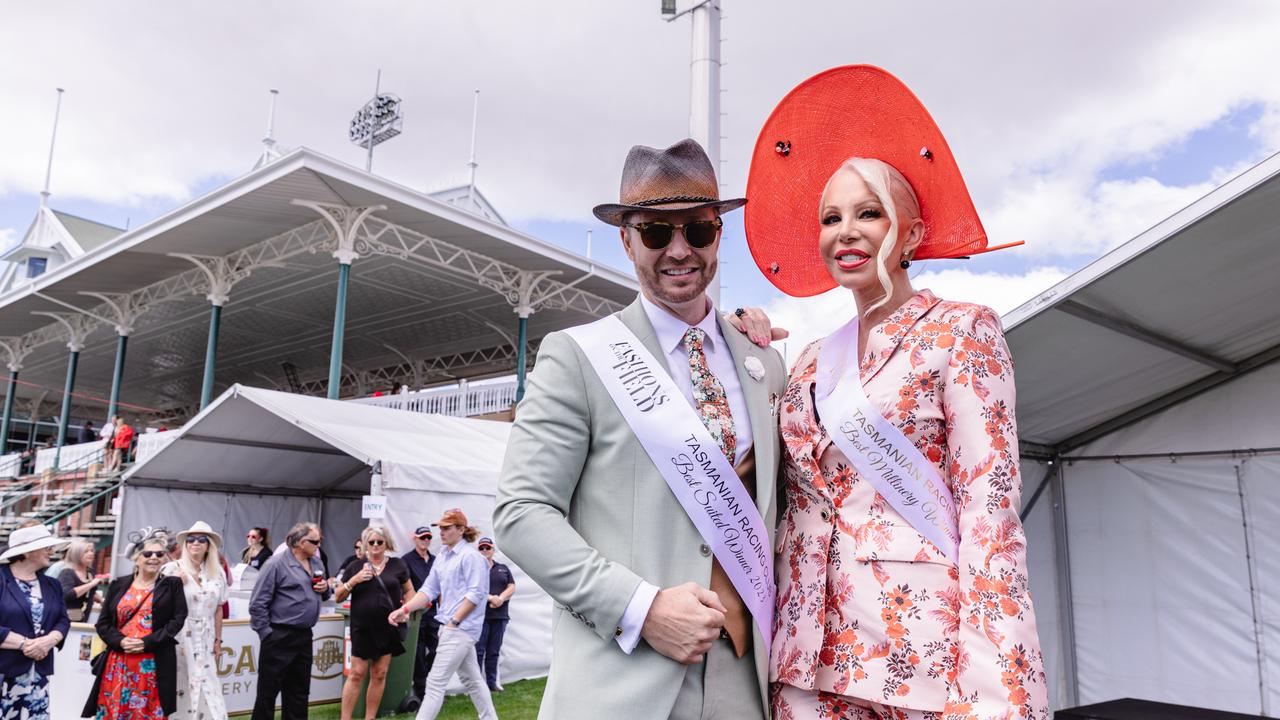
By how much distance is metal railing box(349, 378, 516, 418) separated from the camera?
19922 mm

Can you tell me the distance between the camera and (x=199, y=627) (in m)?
6.50

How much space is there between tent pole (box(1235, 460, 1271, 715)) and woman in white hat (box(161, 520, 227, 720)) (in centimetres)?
707

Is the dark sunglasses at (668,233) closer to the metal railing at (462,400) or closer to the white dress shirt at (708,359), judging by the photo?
the white dress shirt at (708,359)

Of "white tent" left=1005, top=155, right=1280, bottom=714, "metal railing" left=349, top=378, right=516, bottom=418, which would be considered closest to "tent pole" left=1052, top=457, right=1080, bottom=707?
"white tent" left=1005, top=155, right=1280, bottom=714

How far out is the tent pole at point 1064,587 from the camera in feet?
22.1

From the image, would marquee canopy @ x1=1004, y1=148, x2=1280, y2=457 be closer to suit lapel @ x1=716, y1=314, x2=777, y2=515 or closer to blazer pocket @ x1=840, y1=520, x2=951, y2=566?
suit lapel @ x1=716, y1=314, x2=777, y2=515

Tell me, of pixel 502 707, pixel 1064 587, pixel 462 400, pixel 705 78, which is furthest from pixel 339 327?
pixel 1064 587

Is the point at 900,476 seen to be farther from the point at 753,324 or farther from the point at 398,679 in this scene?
the point at 398,679

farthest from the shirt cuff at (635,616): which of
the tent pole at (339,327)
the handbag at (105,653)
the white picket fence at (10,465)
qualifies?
the white picket fence at (10,465)

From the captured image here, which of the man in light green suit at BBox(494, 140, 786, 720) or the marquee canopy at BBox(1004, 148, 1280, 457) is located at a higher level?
the marquee canopy at BBox(1004, 148, 1280, 457)

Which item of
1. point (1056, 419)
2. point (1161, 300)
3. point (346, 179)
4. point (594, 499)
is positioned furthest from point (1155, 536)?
point (346, 179)

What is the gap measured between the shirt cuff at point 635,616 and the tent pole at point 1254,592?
6143 mm

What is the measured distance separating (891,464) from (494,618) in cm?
847

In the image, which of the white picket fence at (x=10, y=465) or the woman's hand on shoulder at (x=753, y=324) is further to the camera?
the white picket fence at (x=10, y=465)
